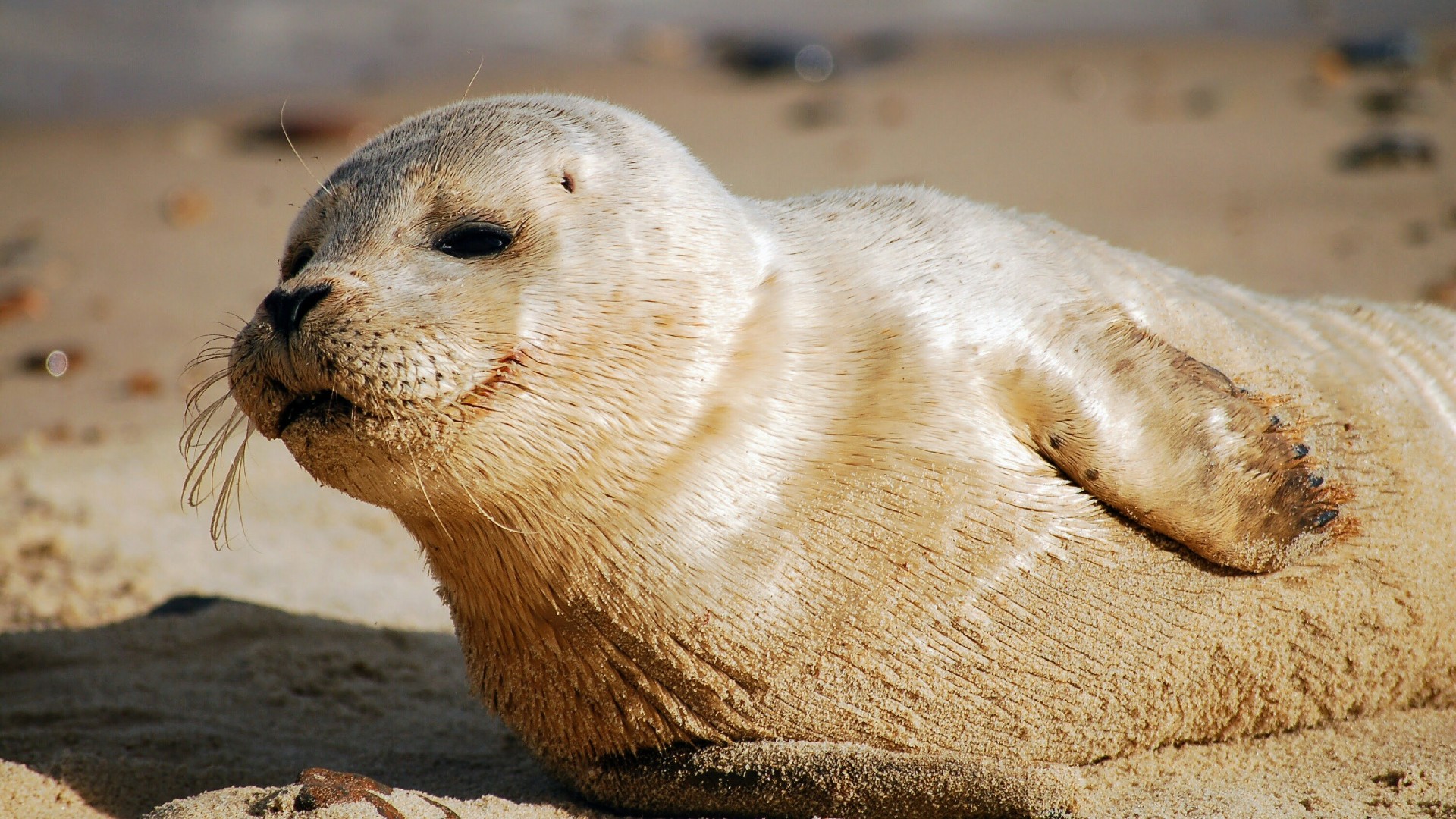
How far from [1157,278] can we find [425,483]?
1.84m

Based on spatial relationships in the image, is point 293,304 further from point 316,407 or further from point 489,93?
point 489,93

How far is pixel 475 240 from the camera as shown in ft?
9.08

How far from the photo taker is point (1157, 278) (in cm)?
339

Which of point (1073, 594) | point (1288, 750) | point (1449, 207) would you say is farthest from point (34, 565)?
point (1449, 207)

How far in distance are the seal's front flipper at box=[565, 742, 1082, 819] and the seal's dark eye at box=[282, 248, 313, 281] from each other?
1.33 m

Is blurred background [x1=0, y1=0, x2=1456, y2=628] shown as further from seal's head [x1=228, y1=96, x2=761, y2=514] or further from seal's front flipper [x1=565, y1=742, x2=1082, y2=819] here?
seal's front flipper [x1=565, y1=742, x2=1082, y2=819]

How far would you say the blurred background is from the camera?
18.6 feet

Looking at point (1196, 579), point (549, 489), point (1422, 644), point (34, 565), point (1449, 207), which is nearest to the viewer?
point (549, 489)

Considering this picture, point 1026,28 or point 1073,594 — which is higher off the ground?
point 1026,28

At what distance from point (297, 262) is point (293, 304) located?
486 millimetres

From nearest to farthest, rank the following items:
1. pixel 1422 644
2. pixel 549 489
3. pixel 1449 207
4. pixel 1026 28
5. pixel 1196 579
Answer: pixel 549 489 < pixel 1196 579 < pixel 1422 644 < pixel 1449 207 < pixel 1026 28

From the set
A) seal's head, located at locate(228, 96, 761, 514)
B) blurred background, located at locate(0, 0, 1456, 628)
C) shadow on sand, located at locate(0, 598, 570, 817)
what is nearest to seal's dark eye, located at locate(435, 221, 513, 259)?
seal's head, located at locate(228, 96, 761, 514)

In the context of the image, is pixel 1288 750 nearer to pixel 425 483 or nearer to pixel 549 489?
pixel 549 489

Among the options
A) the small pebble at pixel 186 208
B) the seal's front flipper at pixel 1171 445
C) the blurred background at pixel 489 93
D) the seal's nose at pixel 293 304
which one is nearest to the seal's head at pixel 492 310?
the seal's nose at pixel 293 304
